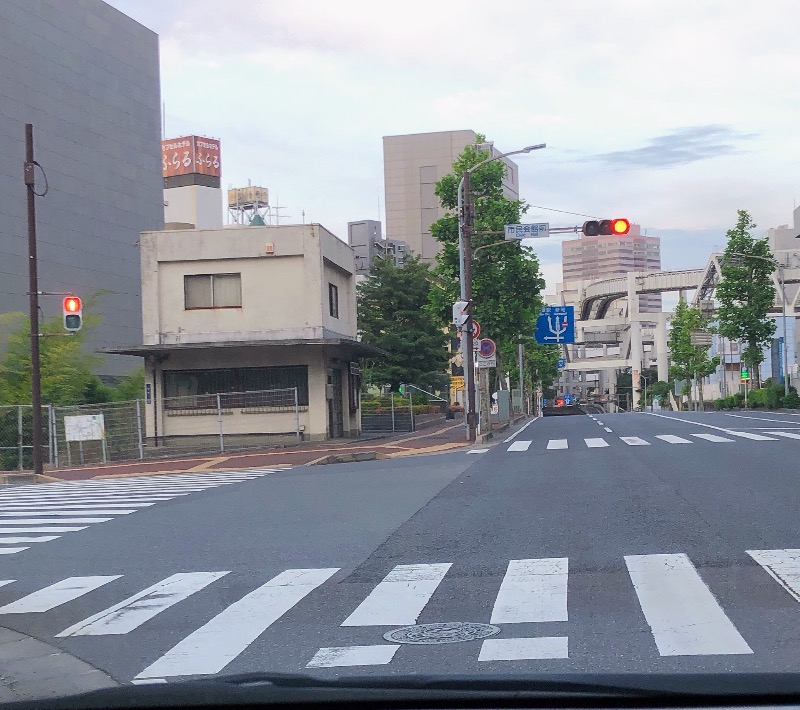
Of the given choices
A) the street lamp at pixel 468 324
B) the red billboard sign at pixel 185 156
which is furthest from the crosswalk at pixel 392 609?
the red billboard sign at pixel 185 156

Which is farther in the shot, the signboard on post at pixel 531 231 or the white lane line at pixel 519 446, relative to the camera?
the signboard on post at pixel 531 231

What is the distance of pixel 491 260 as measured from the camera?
44.4 meters

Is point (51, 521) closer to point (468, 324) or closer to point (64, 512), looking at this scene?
point (64, 512)

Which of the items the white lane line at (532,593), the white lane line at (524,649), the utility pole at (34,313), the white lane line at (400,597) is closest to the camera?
the white lane line at (524,649)

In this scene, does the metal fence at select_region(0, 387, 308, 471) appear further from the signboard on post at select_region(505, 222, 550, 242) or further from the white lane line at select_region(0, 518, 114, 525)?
the white lane line at select_region(0, 518, 114, 525)

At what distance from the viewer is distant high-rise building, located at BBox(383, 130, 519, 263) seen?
128 metres

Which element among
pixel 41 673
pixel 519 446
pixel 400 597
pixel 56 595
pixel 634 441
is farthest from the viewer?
pixel 519 446

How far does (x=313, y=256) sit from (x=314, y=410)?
17.0 feet

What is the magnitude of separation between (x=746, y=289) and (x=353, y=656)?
192ft

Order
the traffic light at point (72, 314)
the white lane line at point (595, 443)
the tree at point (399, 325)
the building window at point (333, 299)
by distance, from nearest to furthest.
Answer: the traffic light at point (72, 314) < the white lane line at point (595, 443) < the building window at point (333, 299) < the tree at point (399, 325)

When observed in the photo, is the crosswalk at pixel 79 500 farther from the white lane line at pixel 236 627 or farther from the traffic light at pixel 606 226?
the traffic light at pixel 606 226

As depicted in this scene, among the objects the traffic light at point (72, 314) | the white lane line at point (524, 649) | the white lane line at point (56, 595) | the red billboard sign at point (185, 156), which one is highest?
the red billboard sign at point (185, 156)

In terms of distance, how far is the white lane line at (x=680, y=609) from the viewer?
6039 millimetres

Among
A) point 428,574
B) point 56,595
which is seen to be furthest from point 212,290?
point 428,574
